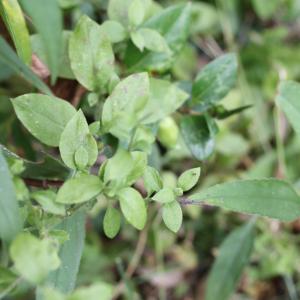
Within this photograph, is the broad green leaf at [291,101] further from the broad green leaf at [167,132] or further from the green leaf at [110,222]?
the green leaf at [110,222]

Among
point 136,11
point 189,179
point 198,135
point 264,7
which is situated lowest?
point 264,7

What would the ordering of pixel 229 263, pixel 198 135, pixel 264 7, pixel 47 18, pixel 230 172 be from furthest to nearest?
pixel 264 7, pixel 230 172, pixel 229 263, pixel 198 135, pixel 47 18

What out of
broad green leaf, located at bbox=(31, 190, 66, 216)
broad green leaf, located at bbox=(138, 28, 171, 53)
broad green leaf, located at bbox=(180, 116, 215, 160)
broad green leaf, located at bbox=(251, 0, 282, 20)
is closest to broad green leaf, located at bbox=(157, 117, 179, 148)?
broad green leaf, located at bbox=(180, 116, 215, 160)

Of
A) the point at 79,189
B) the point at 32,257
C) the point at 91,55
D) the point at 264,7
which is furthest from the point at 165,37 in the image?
the point at 264,7

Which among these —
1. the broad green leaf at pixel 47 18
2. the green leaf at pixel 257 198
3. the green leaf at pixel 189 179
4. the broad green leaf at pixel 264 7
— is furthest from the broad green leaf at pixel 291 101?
the broad green leaf at pixel 264 7

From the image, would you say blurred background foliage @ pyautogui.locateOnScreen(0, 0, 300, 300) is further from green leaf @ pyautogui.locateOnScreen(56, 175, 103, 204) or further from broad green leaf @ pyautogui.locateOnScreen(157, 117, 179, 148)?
green leaf @ pyautogui.locateOnScreen(56, 175, 103, 204)

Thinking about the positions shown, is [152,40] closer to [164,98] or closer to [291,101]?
[164,98]
